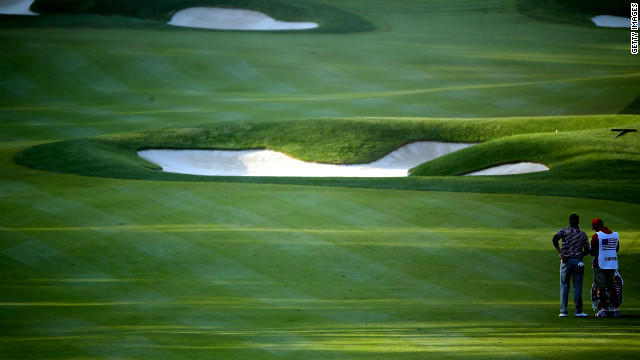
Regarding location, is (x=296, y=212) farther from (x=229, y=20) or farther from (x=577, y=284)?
(x=229, y=20)

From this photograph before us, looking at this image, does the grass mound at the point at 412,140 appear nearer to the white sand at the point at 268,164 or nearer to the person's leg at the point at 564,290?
the white sand at the point at 268,164

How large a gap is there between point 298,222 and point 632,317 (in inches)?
335

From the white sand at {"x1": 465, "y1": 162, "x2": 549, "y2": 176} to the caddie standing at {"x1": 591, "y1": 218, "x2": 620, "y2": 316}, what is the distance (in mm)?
14168

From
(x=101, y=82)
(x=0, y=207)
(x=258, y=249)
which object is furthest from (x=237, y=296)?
(x=101, y=82)

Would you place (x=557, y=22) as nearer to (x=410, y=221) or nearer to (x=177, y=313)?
(x=410, y=221)

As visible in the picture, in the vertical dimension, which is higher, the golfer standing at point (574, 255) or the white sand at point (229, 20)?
the white sand at point (229, 20)

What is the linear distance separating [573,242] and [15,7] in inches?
2920

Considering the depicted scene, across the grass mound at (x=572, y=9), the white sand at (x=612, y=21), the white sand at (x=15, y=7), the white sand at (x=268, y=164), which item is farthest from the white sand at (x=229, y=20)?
the white sand at (x=268, y=164)

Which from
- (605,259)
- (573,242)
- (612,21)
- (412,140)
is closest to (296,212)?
(573,242)

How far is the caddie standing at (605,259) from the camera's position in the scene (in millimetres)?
13273

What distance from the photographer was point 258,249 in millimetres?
17141

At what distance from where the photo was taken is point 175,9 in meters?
75.0

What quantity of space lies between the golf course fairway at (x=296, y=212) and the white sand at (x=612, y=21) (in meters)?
→ 29.8

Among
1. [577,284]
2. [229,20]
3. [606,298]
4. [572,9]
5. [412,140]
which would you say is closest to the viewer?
[606,298]
